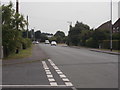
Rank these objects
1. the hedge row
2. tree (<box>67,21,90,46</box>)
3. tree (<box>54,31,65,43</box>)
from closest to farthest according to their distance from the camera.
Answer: the hedge row
tree (<box>67,21,90,46</box>)
tree (<box>54,31,65,43</box>)

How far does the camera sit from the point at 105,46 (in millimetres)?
58719

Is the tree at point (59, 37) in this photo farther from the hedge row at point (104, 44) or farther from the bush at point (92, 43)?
the bush at point (92, 43)

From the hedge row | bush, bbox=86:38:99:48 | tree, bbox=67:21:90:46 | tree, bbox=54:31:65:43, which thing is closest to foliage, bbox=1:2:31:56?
the hedge row

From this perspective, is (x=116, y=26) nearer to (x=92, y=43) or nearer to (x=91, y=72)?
(x=92, y=43)

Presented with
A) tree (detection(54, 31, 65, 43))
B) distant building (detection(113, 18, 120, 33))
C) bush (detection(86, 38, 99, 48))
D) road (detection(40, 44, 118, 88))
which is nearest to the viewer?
road (detection(40, 44, 118, 88))

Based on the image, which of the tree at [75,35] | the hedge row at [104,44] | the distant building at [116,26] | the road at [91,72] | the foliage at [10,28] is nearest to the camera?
the road at [91,72]

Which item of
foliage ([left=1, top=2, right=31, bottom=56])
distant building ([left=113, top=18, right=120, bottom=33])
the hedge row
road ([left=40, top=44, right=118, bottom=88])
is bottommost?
road ([left=40, top=44, right=118, bottom=88])

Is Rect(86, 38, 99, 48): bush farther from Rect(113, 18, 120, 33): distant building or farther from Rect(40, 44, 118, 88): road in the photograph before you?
Rect(40, 44, 118, 88): road

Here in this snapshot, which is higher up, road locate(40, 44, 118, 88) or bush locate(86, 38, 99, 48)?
bush locate(86, 38, 99, 48)

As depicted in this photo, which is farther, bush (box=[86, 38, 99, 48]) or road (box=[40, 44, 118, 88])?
bush (box=[86, 38, 99, 48])

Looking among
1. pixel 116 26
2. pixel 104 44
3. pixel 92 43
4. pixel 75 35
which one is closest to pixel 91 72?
pixel 104 44

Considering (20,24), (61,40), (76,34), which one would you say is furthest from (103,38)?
(61,40)

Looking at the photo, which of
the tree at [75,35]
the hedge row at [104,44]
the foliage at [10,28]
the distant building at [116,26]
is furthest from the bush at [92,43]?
the foliage at [10,28]

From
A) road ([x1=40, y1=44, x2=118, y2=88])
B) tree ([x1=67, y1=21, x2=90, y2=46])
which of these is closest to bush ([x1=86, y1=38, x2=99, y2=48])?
tree ([x1=67, y1=21, x2=90, y2=46])
